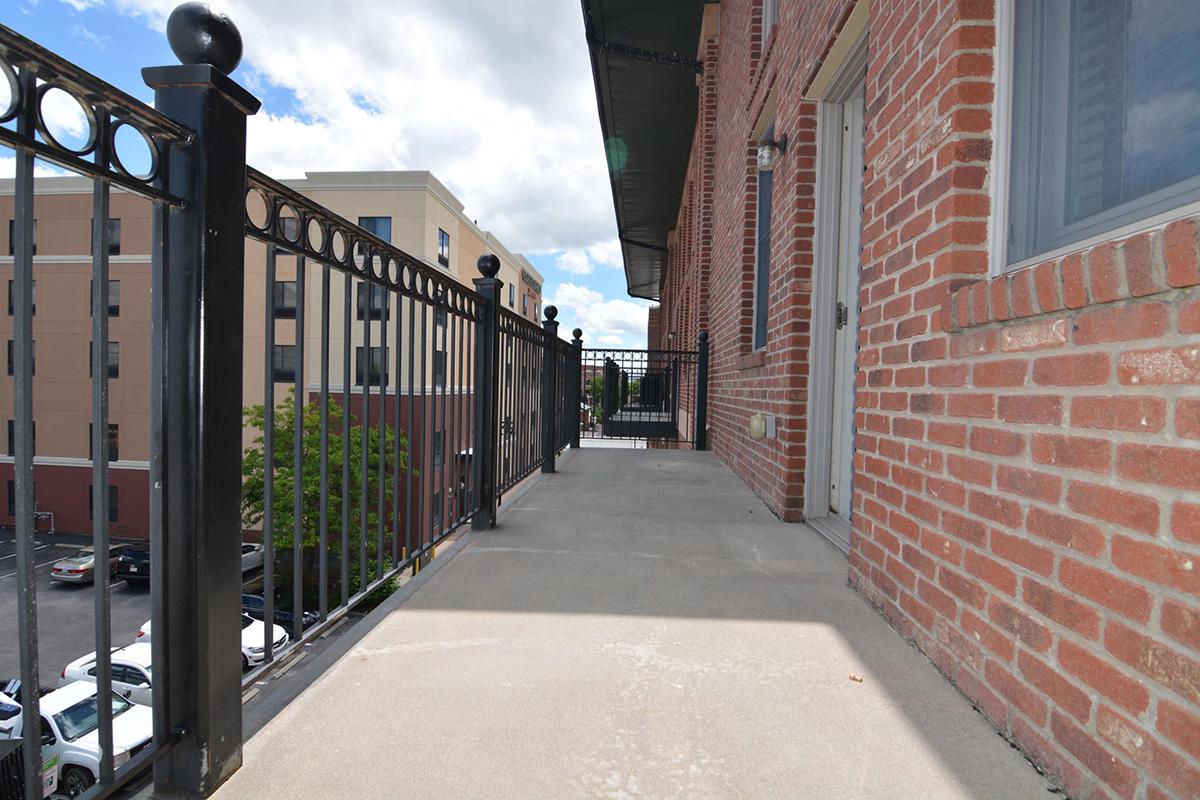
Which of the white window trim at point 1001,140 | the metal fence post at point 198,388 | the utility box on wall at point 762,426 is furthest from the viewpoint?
the utility box on wall at point 762,426

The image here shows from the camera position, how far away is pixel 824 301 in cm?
385

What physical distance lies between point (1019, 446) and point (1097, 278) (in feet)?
1.47

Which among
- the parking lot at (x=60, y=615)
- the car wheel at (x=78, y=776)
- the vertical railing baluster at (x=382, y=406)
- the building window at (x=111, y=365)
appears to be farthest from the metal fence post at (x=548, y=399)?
the parking lot at (x=60, y=615)

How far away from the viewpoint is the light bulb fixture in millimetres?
4363

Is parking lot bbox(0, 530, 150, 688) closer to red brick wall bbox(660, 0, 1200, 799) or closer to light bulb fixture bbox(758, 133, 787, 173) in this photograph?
light bulb fixture bbox(758, 133, 787, 173)

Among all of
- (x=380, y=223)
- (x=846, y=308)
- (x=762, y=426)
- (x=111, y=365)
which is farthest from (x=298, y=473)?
(x=380, y=223)

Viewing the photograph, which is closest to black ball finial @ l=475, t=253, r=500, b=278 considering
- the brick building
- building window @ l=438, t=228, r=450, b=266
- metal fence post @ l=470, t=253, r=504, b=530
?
metal fence post @ l=470, t=253, r=504, b=530

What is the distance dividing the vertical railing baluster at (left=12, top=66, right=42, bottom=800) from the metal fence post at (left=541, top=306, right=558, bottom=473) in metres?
4.60

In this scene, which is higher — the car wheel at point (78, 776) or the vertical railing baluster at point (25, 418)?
the vertical railing baluster at point (25, 418)

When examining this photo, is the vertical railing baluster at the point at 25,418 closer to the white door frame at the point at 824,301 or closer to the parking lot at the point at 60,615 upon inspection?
the white door frame at the point at 824,301

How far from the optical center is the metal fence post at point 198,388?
1248 millimetres

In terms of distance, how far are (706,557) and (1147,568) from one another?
2062mm

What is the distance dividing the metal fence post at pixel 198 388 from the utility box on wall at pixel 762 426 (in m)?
3.48

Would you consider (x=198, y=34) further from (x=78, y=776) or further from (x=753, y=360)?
(x=753, y=360)
